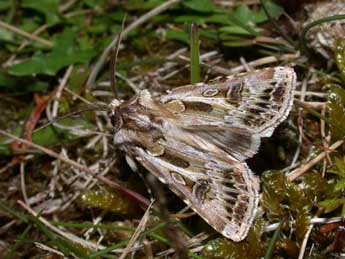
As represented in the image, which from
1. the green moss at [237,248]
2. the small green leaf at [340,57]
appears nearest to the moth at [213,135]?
the green moss at [237,248]

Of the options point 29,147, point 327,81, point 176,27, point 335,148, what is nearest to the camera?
point 335,148

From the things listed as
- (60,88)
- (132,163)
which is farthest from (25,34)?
(132,163)

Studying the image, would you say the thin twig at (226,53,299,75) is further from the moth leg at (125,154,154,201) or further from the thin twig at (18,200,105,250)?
the thin twig at (18,200,105,250)

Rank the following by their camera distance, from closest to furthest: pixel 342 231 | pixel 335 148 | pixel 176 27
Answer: pixel 342 231 → pixel 335 148 → pixel 176 27

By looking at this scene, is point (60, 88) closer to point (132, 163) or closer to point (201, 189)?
point (132, 163)

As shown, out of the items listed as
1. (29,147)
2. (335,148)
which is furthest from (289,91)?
(29,147)

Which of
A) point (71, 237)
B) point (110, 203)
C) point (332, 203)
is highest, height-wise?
point (332, 203)

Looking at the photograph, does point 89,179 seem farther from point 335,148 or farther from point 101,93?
point 335,148

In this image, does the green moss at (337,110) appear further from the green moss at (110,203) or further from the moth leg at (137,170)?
the green moss at (110,203)
